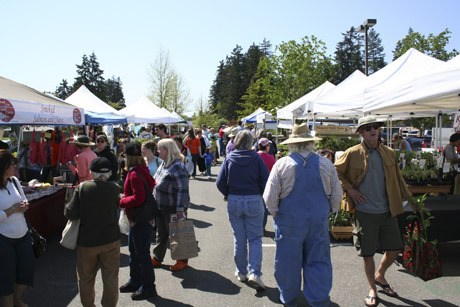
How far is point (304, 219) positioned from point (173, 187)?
201 cm

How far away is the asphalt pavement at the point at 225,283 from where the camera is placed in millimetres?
4445

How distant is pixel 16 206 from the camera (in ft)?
12.6

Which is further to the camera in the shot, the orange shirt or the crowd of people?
the orange shirt

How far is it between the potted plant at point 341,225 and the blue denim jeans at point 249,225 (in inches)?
89.6

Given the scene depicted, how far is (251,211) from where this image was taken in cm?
482

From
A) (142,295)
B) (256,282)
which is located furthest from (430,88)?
(142,295)

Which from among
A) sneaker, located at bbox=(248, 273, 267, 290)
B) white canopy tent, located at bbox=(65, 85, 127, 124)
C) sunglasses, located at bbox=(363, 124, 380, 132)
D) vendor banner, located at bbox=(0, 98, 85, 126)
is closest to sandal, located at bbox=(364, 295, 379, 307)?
sneaker, located at bbox=(248, 273, 267, 290)

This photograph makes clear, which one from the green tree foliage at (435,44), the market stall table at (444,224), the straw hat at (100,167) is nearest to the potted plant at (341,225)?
the market stall table at (444,224)

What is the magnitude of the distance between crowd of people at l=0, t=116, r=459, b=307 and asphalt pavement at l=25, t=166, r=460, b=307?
7.4 inches

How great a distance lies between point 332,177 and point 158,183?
2339 millimetres

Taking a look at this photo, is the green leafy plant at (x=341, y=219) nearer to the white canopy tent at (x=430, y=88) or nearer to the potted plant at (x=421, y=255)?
the white canopy tent at (x=430, y=88)

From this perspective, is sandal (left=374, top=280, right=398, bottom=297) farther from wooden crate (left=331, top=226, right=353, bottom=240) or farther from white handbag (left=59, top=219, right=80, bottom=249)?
white handbag (left=59, top=219, right=80, bottom=249)

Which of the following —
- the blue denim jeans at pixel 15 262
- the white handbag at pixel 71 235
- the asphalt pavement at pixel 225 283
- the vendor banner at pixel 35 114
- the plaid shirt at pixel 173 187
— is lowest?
the asphalt pavement at pixel 225 283

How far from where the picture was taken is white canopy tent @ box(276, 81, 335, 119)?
1322 cm
